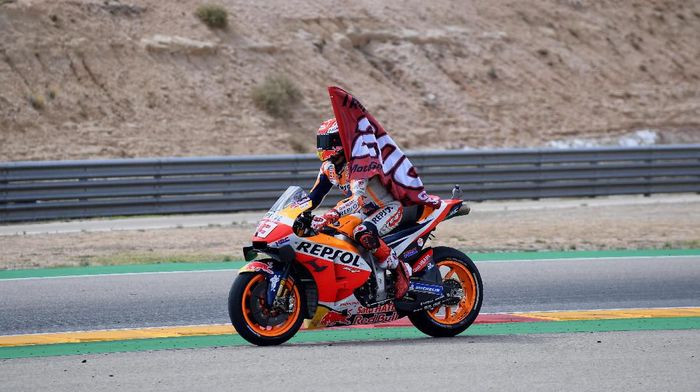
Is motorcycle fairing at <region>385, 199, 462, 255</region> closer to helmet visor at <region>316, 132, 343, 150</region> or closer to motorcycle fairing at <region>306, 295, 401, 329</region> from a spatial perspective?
motorcycle fairing at <region>306, 295, 401, 329</region>

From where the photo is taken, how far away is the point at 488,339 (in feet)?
27.2

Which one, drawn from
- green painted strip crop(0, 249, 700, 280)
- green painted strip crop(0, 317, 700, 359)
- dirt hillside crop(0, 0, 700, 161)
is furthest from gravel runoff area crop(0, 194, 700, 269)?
green painted strip crop(0, 317, 700, 359)

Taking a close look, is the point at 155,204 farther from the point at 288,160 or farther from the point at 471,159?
the point at 471,159

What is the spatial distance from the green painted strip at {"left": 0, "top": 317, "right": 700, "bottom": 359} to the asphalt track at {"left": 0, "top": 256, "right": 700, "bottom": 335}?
81 centimetres

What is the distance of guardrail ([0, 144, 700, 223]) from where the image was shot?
62.6 feet

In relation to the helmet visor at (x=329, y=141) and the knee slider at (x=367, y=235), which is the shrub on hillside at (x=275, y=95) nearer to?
the helmet visor at (x=329, y=141)

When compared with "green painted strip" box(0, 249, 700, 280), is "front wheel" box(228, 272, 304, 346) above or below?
above

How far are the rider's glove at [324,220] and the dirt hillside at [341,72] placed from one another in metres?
15.5

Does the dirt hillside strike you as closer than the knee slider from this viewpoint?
No

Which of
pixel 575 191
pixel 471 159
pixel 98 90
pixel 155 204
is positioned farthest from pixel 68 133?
pixel 575 191

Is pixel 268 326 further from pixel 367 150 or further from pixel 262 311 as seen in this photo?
pixel 367 150

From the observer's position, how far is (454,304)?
8.44 metres

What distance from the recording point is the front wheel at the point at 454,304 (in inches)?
330

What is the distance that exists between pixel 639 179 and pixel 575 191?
1.74m
